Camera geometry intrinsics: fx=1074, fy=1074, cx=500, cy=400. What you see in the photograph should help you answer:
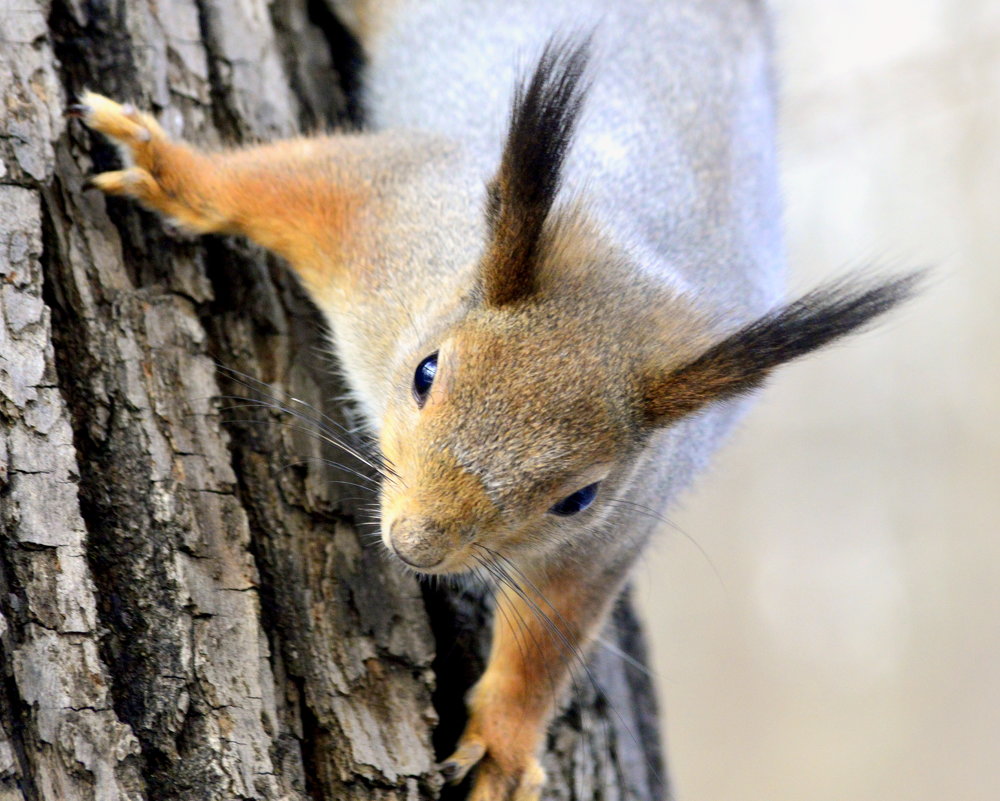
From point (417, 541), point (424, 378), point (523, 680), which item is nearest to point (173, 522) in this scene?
point (417, 541)

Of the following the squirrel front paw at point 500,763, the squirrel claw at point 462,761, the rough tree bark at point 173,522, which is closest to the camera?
the rough tree bark at point 173,522

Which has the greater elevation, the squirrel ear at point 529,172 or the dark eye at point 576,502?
the squirrel ear at point 529,172

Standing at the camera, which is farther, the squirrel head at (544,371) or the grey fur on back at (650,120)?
the grey fur on back at (650,120)

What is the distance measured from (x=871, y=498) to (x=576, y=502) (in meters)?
3.89

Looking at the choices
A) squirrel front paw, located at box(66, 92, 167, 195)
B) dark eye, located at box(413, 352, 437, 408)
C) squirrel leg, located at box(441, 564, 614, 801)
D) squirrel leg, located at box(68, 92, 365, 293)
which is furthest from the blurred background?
squirrel front paw, located at box(66, 92, 167, 195)

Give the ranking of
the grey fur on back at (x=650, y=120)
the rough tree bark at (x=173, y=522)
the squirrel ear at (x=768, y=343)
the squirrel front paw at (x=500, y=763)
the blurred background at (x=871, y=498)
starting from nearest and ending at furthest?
the rough tree bark at (x=173, y=522) → the squirrel ear at (x=768, y=343) → the squirrel front paw at (x=500, y=763) → the grey fur on back at (x=650, y=120) → the blurred background at (x=871, y=498)

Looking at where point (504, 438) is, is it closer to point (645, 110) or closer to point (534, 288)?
point (534, 288)

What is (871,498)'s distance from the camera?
5574mm

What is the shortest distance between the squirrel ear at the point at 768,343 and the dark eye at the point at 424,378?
0.43m

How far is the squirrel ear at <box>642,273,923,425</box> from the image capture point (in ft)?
6.25

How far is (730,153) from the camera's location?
2854 millimetres

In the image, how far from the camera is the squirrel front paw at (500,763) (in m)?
2.21

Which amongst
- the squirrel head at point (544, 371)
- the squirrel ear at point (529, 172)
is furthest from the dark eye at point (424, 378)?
the squirrel ear at point (529, 172)

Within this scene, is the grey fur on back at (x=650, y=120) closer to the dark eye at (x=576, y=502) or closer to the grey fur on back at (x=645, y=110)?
the grey fur on back at (x=645, y=110)
